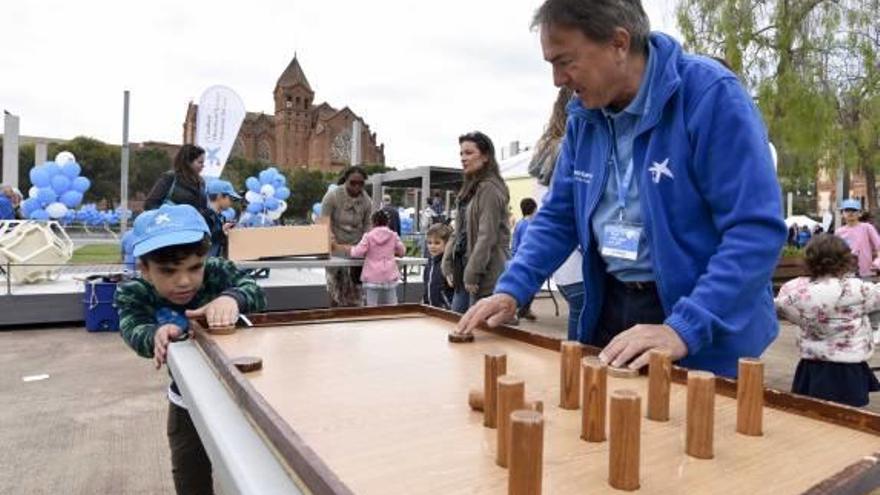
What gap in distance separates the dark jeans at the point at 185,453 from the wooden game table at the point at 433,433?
0.68 m

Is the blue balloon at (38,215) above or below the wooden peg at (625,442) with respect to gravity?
above

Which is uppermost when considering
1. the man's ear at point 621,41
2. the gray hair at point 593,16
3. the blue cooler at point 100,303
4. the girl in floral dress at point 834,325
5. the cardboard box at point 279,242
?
the gray hair at point 593,16

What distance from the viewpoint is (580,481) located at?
2.92ft

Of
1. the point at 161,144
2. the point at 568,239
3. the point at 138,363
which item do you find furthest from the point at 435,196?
the point at 161,144

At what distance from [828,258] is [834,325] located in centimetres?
37

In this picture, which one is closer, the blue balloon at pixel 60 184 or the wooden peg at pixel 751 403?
the wooden peg at pixel 751 403

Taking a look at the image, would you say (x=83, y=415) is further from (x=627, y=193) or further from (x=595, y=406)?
(x=595, y=406)

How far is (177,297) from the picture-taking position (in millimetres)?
2271

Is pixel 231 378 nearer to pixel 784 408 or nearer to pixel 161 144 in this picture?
pixel 784 408

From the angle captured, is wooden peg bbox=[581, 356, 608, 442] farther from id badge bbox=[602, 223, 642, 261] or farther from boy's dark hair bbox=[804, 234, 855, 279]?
boy's dark hair bbox=[804, 234, 855, 279]

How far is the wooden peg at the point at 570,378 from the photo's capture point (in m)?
1.23

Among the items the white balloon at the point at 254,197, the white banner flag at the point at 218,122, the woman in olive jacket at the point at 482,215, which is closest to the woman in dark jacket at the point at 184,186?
the woman in olive jacket at the point at 482,215

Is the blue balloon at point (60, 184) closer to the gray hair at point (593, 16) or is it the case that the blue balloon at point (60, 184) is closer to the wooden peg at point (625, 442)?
the gray hair at point (593, 16)

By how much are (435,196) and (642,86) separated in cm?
2057
